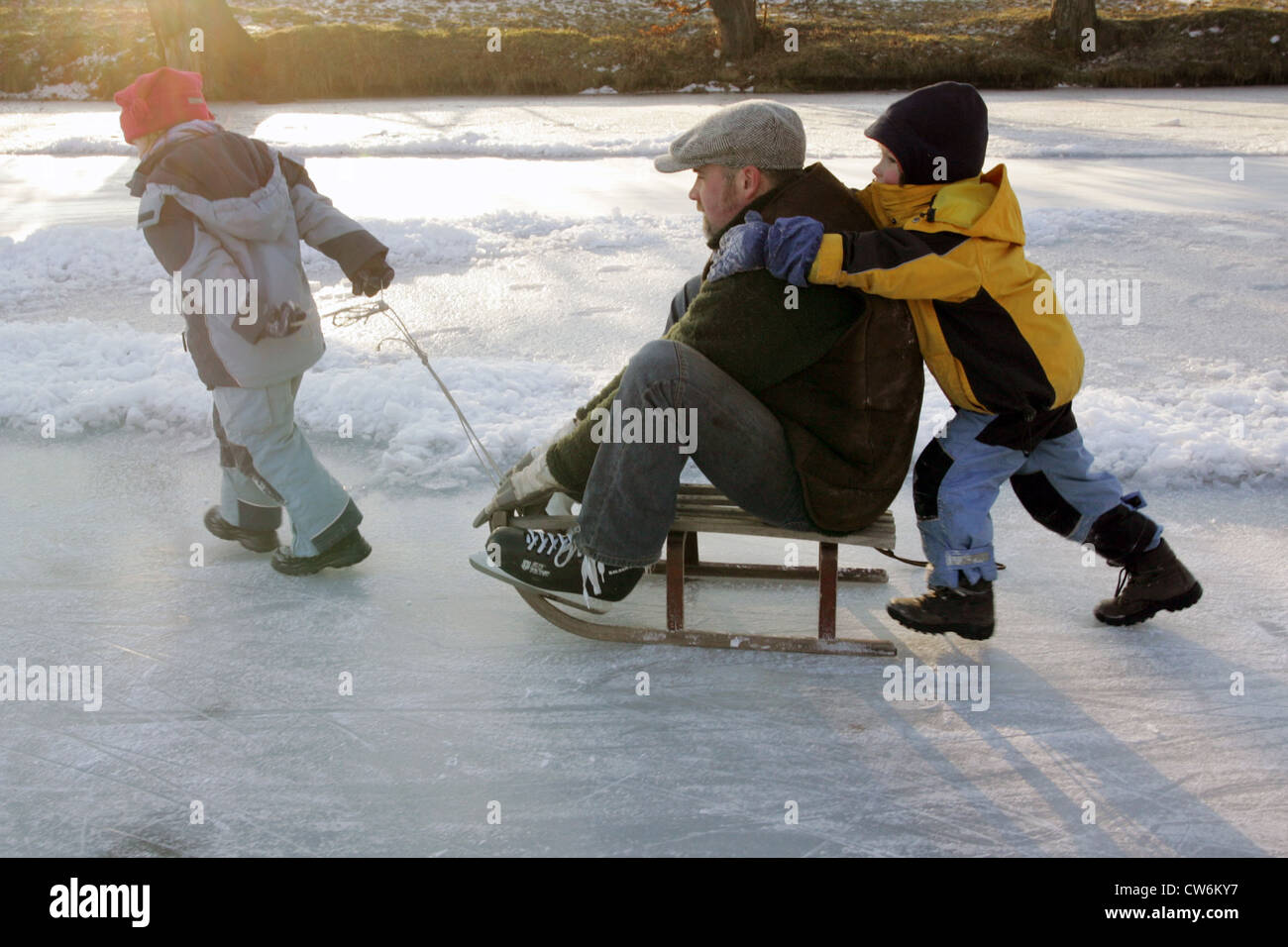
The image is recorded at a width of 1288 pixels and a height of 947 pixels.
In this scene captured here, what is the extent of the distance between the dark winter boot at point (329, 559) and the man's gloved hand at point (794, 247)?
136cm

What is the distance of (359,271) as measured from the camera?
2.82m

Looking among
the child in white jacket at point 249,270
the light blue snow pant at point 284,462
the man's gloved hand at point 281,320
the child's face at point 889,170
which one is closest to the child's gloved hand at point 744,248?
the child's face at point 889,170

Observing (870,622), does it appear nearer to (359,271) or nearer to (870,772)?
(870,772)

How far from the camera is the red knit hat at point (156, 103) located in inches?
105

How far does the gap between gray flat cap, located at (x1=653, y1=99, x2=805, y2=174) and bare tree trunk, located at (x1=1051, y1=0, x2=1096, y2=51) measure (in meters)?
16.2

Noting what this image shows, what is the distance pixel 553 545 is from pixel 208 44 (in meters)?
15.2

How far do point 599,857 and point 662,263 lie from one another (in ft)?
13.9

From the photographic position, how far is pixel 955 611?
2459 mm

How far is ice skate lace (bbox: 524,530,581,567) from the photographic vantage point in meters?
2.55

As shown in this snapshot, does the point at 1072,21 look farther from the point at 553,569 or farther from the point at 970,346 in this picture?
the point at 553,569

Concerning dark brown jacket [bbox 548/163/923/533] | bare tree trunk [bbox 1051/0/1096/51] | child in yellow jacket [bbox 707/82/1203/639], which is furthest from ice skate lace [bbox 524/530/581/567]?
bare tree trunk [bbox 1051/0/1096/51]

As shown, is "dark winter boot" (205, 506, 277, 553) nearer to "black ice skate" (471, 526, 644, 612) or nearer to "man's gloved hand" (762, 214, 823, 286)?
"black ice skate" (471, 526, 644, 612)

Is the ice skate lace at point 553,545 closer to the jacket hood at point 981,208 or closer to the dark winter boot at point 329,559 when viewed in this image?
the dark winter boot at point 329,559
